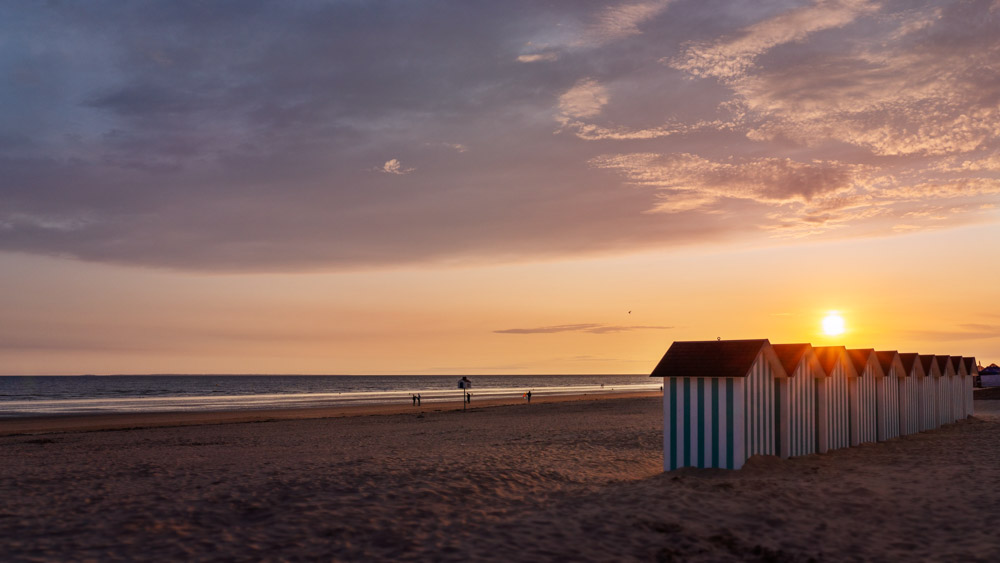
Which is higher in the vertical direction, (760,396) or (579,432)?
(760,396)

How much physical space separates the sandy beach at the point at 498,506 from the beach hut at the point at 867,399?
128cm

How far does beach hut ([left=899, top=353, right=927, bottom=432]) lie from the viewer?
82.2ft

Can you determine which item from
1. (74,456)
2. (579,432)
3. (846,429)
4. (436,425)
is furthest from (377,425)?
(846,429)

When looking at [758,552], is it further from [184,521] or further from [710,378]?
[184,521]

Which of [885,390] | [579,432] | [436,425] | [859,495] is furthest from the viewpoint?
[436,425]

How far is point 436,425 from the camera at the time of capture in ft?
106

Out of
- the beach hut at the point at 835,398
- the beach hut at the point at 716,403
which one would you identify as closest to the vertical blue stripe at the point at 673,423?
the beach hut at the point at 716,403

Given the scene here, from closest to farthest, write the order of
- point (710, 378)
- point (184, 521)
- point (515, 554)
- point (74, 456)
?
point (515, 554)
point (184, 521)
point (710, 378)
point (74, 456)

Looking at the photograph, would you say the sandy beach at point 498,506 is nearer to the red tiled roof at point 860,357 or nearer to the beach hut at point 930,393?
the red tiled roof at point 860,357

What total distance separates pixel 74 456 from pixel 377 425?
14.7 m

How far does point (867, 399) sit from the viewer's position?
846 inches

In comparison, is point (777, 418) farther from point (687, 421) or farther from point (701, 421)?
point (687, 421)

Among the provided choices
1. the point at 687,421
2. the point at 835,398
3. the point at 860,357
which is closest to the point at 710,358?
the point at 687,421

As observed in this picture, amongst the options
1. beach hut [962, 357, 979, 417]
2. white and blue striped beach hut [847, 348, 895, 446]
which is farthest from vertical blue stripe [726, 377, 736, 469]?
beach hut [962, 357, 979, 417]
